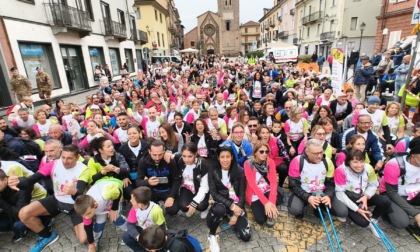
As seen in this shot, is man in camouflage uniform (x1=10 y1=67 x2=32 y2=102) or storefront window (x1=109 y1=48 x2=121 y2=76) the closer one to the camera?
man in camouflage uniform (x1=10 y1=67 x2=32 y2=102)

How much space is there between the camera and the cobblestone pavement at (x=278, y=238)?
10.5ft

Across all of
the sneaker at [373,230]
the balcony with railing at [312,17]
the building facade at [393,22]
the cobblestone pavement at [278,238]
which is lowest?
the cobblestone pavement at [278,238]

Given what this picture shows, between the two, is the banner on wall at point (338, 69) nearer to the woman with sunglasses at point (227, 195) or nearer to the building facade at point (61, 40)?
the woman with sunglasses at point (227, 195)

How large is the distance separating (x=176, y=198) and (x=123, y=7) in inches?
1003

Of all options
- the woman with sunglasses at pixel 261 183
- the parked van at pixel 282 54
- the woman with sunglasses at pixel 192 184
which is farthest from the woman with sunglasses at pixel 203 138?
the parked van at pixel 282 54

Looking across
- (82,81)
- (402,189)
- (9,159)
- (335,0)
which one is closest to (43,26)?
(82,81)

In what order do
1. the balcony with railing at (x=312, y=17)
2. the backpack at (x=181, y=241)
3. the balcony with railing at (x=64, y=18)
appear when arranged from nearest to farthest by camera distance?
1. the backpack at (x=181, y=241)
2. the balcony with railing at (x=64, y=18)
3. the balcony with railing at (x=312, y=17)

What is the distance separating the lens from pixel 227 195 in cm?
362

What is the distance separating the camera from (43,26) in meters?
12.6

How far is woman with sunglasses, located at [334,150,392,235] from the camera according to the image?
3.30 metres

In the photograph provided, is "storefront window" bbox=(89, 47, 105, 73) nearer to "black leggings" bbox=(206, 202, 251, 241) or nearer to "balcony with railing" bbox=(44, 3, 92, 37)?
"balcony with railing" bbox=(44, 3, 92, 37)

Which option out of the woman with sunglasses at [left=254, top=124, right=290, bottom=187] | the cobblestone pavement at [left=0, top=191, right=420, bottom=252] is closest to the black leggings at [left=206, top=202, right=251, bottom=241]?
the cobblestone pavement at [left=0, top=191, right=420, bottom=252]

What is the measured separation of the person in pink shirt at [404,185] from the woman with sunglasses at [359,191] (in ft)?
0.44

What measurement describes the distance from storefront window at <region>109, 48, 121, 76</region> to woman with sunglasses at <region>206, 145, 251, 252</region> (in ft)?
68.7
